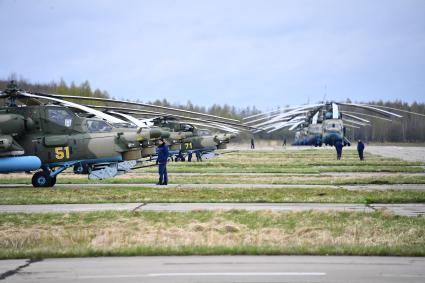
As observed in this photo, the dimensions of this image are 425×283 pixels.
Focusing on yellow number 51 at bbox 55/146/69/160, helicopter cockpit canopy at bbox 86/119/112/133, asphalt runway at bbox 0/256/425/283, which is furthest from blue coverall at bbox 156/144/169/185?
asphalt runway at bbox 0/256/425/283

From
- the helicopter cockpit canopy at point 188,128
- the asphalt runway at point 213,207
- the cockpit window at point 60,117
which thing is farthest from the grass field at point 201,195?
the helicopter cockpit canopy at point 188,128

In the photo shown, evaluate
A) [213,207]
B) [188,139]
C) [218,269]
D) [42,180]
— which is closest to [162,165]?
[42,180]

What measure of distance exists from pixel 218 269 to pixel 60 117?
1404 centimetres

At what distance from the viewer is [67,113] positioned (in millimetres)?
20719

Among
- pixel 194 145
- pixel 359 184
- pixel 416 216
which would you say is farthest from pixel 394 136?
pixel 416 216

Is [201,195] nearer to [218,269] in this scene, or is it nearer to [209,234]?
[209,234]

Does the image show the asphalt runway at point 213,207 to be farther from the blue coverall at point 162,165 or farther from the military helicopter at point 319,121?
the military helicopter at point 319,121

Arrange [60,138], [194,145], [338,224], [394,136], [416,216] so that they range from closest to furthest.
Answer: [338,224], [416,216], [60,138], [194,145], [394,136]

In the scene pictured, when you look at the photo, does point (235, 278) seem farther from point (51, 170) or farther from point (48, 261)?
point (51, 170)

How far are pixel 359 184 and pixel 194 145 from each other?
24390 millimetres

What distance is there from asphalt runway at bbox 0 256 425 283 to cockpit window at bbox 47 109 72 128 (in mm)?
12410

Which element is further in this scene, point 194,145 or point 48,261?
point 194,145

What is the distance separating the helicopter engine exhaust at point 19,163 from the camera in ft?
63.4

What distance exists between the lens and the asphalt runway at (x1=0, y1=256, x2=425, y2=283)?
24.0 feet
